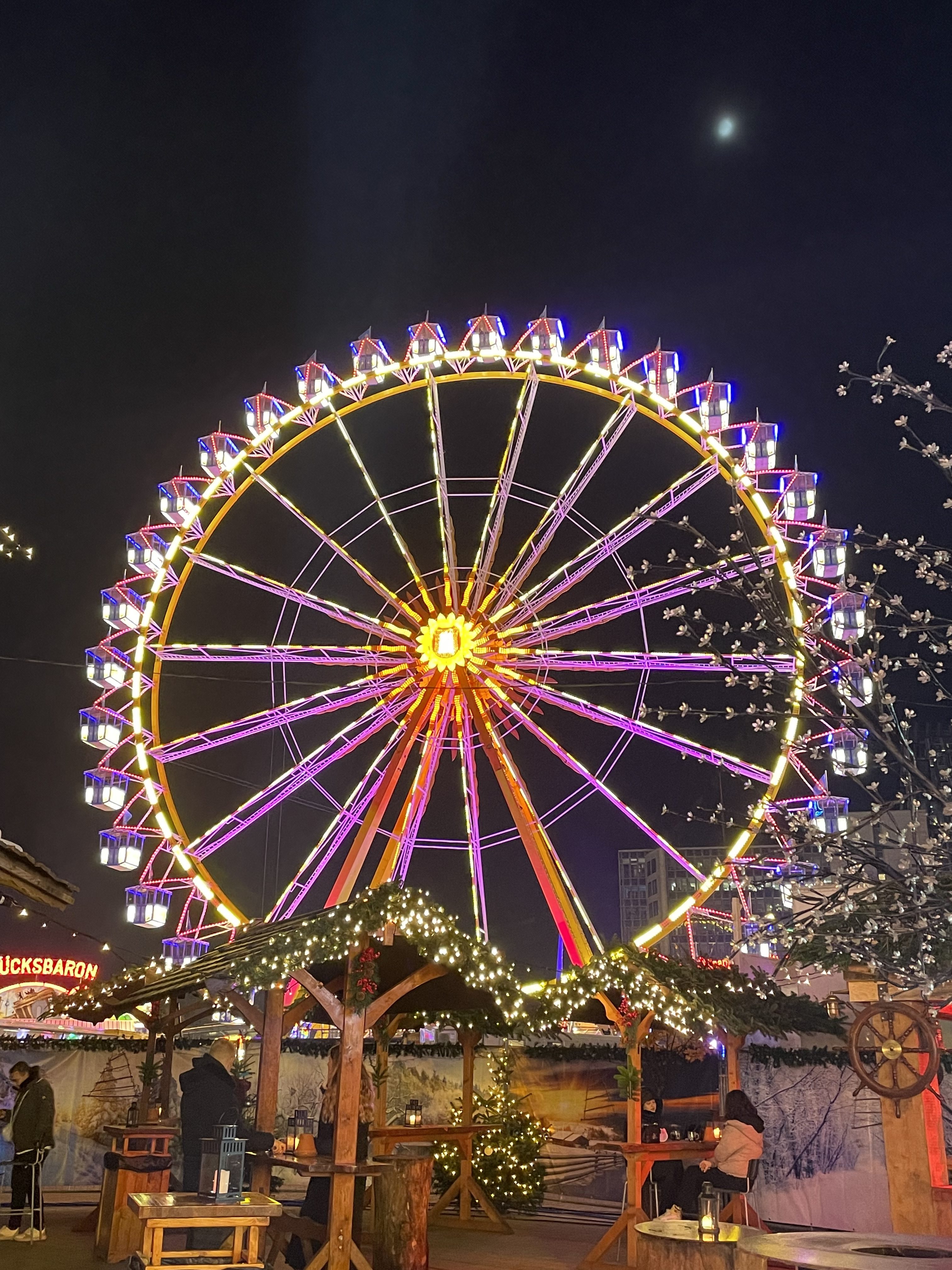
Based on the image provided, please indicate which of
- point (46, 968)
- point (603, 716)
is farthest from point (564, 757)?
point (46, 968)

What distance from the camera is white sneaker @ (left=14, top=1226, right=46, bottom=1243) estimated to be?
10.2 metres

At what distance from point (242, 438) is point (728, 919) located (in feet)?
29.3

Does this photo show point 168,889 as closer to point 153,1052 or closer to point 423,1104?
point 153,1052

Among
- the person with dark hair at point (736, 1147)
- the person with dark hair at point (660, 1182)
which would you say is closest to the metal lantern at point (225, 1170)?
the person with dark hair at point (736, 1147)

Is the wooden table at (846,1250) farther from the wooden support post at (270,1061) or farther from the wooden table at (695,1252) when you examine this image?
the wooden support post at (270,1061)

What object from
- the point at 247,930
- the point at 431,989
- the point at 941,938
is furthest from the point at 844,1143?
the point at 941,938

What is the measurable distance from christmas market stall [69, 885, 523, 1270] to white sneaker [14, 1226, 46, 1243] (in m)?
2.17

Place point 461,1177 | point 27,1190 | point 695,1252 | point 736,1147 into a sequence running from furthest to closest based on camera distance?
1. point 461,1177
2. point 27,1190
3. point 736,1147
4. point 695,1252

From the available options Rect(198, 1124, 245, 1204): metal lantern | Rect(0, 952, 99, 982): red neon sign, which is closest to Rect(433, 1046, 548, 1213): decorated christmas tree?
Rect(198, 1124, 245, 1204): metal lantern

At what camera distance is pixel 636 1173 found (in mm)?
9852

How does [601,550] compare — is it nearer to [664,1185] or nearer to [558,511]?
[558,511]

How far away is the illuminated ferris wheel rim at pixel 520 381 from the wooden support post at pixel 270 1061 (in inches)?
147

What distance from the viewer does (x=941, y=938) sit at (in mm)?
5660

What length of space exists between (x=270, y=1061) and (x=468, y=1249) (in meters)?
2.85
